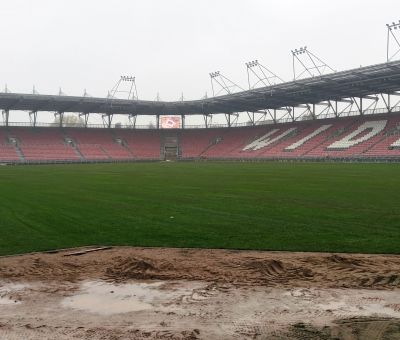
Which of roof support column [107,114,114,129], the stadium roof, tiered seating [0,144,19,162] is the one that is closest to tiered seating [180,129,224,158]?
the stadium roof

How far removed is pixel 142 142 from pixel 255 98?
2841 cm

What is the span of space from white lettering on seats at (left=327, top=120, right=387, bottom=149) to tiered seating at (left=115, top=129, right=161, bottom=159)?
37.4 meters

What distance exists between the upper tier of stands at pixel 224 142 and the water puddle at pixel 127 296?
2069 inches

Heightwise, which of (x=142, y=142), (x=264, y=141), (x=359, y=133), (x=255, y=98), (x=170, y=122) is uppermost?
(x=255, y=98)

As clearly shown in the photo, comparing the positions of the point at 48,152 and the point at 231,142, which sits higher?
the point at 231,142

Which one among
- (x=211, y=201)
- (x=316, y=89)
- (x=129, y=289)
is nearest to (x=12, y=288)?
(x=129, y=289)

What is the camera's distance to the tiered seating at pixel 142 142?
88.4m

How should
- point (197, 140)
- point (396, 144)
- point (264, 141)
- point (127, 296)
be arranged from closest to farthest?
1. point (127, 296)
2. point (396, 144)
3. point (264, 141)
4. point (197, 140)

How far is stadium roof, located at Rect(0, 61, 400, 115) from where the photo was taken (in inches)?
2236

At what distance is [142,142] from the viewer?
92000mm

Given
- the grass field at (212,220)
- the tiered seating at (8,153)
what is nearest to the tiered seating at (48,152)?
the tiered seating at (8,153)

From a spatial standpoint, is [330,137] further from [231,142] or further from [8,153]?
[8,153]

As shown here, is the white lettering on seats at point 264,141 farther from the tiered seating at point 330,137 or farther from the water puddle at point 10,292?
the water puddle at point 10,292

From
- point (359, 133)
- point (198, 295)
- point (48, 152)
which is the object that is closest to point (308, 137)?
point (359, 133)
